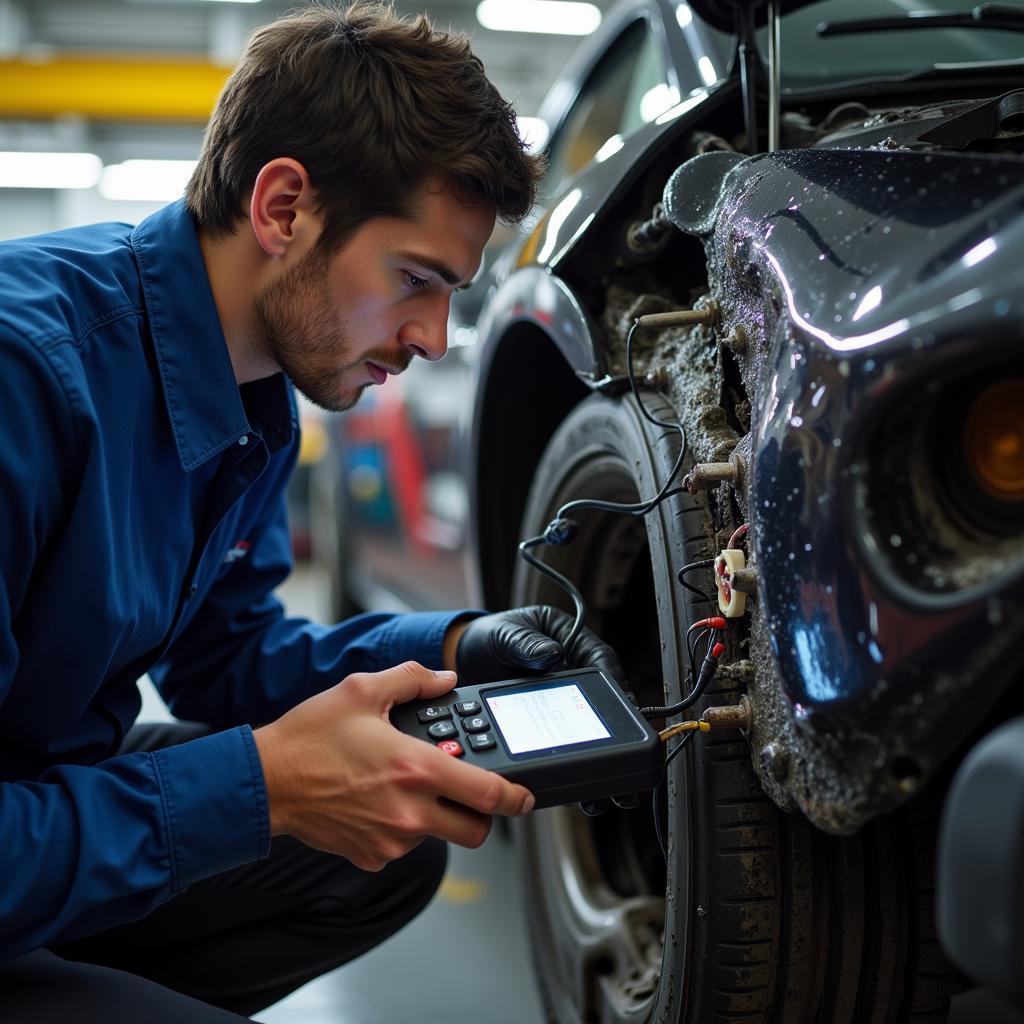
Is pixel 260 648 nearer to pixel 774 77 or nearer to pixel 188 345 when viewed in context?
pixel 188 345

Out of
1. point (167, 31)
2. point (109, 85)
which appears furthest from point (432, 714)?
point (167, 31)

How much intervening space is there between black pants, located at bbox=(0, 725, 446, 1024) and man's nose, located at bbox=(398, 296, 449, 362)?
62 cm

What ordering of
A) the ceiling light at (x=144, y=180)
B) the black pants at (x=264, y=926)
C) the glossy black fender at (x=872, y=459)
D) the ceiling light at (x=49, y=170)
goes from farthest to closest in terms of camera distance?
the ceiling light at (x=144, y=180)
the ceiling light at (x=49, y=170)
the black pants at (x=264, y=926)
the glossy black fender at (x=872, y=459)

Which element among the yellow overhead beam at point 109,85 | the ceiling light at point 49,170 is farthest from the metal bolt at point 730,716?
the ceiling light at point 49,170

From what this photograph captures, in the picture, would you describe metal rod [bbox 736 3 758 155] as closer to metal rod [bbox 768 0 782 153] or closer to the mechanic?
metal rod [bbox 768 0 782 153]

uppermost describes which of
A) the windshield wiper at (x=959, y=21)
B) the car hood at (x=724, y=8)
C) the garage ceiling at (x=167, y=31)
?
the garage ceiling at (x=167, y=31)

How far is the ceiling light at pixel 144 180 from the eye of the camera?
9281 mm

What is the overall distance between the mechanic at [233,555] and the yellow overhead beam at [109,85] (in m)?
7.02

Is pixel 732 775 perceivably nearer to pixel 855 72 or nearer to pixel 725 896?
pixel 725 896

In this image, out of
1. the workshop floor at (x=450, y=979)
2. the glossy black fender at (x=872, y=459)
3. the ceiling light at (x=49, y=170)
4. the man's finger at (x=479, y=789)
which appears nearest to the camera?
the glossy black fender at (x=872, y=459)

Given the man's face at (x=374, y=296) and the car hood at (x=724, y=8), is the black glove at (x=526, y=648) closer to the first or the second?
the man's face at (x=374, y=296)

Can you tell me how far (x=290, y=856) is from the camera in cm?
124

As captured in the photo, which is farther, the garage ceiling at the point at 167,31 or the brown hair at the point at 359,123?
the garage ceiling at the point at 167,31

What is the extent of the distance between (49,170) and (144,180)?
814mm
